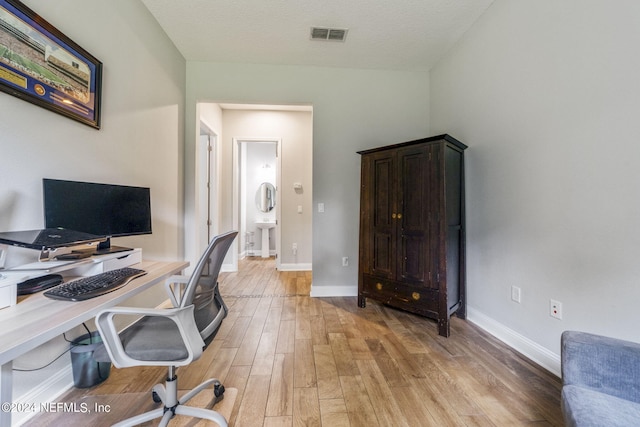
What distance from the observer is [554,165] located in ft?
5.54

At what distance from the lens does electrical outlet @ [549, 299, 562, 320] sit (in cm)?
165

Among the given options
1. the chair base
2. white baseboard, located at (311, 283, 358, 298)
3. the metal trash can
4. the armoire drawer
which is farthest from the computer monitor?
the armoire drawer

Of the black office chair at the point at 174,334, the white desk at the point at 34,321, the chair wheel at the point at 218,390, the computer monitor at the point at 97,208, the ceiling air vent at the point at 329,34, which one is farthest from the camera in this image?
the ceiling air vent at the point at 329,34

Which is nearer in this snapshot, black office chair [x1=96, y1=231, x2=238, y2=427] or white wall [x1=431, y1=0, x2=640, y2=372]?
black office chair [x1=96, y1=231, x2=238, y2=427]

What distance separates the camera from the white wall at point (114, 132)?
126cm

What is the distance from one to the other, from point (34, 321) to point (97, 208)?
2.83 ft

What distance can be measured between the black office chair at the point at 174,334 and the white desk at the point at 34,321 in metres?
0.09

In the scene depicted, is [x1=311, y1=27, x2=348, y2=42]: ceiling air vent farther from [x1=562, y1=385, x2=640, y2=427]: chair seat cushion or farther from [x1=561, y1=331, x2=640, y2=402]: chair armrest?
[x1=562, y1=385, x2=640, y2=427]: chair seat cushion

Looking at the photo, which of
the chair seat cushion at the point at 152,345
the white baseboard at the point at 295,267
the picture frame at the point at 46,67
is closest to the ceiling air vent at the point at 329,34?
the picture frame at the point at 46,67

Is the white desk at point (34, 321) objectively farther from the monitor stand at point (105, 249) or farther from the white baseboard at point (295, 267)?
the white baseboard at point (295, 267)

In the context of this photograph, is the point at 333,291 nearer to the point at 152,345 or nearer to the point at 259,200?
the point at 152,345

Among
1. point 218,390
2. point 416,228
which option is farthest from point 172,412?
point 416,228

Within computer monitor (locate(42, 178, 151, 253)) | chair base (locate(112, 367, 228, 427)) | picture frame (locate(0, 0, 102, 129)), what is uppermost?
picture frame (locate(0, 0, 102, 129))

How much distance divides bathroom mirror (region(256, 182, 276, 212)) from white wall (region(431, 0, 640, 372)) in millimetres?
3906
